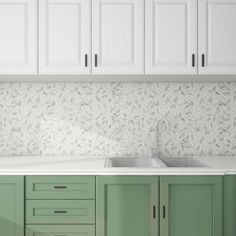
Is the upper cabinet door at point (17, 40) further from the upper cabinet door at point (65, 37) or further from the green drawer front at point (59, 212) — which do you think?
the green drawer front at point (59, 212)

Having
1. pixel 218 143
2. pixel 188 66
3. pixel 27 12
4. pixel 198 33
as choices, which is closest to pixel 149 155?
pixel 218 143

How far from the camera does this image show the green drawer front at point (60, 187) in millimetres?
2250

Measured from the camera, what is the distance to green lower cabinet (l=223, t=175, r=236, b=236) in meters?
2.25

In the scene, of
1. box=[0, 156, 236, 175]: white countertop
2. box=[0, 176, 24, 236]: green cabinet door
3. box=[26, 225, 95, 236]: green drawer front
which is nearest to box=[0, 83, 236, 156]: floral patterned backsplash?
box=[0, 156, 236, 175]: white countertop

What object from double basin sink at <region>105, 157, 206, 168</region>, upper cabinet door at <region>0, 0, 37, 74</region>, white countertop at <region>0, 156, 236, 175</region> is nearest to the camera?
white countertop at <region>0, 156, 236, 175</region>

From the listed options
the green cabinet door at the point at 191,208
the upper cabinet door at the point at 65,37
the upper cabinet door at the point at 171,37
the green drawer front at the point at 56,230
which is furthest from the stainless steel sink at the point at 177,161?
the upper cabinet door at the point at 65,37

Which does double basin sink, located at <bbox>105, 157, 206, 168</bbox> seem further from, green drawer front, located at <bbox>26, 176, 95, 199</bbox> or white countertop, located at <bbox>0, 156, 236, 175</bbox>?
green drawer front, located at <bbox>26, 176, 95, 199</bbox>

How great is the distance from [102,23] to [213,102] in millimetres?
1166

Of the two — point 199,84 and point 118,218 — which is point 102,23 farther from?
point 118,218

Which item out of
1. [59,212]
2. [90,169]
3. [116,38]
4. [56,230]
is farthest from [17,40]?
[56,230]

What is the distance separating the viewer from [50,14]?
2484 mm

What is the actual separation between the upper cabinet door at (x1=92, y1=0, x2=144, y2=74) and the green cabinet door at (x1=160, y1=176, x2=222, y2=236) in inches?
33.9

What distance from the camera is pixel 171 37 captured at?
2486mm

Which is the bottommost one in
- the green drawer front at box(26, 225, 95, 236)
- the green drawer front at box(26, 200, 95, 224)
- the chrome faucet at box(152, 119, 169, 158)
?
the green drawer front at box(26, 225, 95, 236)
